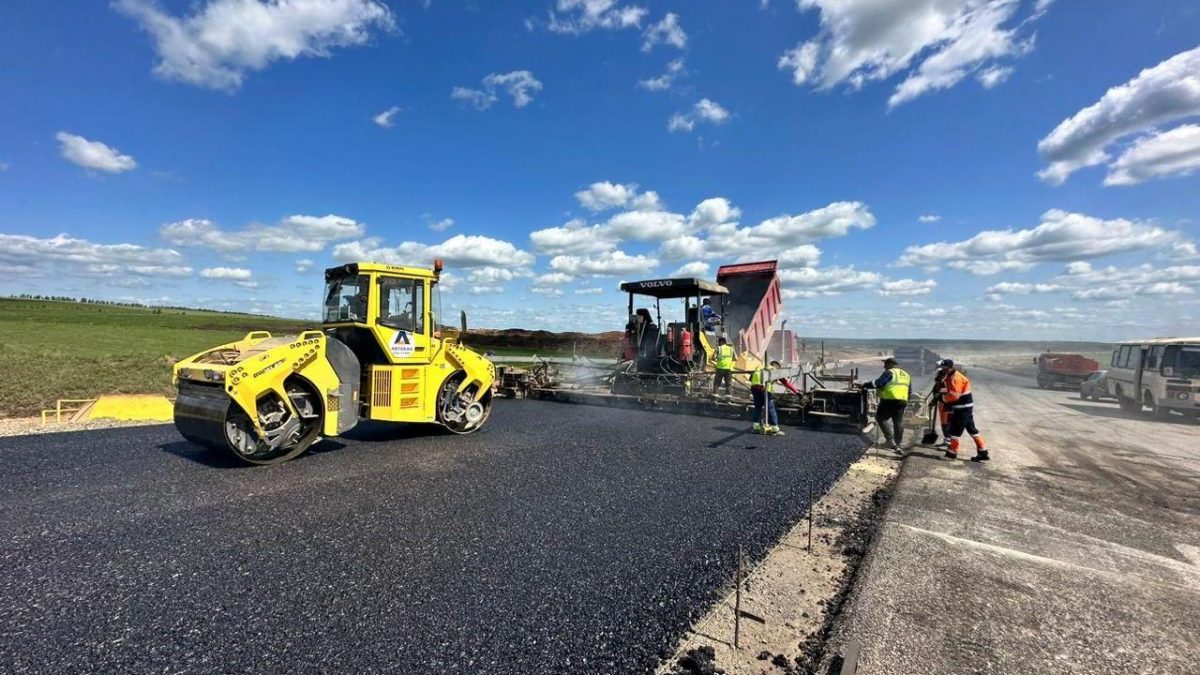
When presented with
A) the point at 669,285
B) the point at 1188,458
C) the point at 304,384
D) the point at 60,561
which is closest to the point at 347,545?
the point at 60,561

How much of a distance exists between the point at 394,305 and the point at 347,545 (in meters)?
4.24

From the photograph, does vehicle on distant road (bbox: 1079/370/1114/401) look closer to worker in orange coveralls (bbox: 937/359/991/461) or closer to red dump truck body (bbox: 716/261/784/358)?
red dump truck body (bbox: 716/261/784/358)

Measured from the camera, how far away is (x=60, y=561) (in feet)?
12.4

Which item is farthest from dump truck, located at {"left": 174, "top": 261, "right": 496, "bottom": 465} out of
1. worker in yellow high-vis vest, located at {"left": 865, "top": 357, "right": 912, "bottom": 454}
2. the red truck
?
the red truck

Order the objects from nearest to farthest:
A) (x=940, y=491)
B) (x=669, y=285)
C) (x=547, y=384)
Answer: (x=940, y=491)
(x=669, y=285)
(x=547, y=384)

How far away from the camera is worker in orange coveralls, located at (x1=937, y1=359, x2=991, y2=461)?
7.73m

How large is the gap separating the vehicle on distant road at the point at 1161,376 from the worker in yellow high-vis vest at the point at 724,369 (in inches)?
397

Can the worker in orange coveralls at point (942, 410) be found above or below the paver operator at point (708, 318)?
below

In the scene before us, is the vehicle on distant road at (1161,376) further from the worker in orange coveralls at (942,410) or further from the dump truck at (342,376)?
the dump truck at (342,376)

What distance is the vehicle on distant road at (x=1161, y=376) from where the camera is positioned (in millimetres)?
12016

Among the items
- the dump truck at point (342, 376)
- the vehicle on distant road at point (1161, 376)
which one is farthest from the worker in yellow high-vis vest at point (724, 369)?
the vehicle on distant road at point (1161, 376)

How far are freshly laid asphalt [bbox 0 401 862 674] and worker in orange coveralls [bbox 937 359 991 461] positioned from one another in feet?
6.94

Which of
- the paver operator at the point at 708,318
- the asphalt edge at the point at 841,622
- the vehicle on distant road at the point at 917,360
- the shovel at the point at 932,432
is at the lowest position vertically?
the asphalt edge at the point at 841,622

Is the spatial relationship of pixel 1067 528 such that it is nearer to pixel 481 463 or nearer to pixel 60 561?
pixel 481 463
